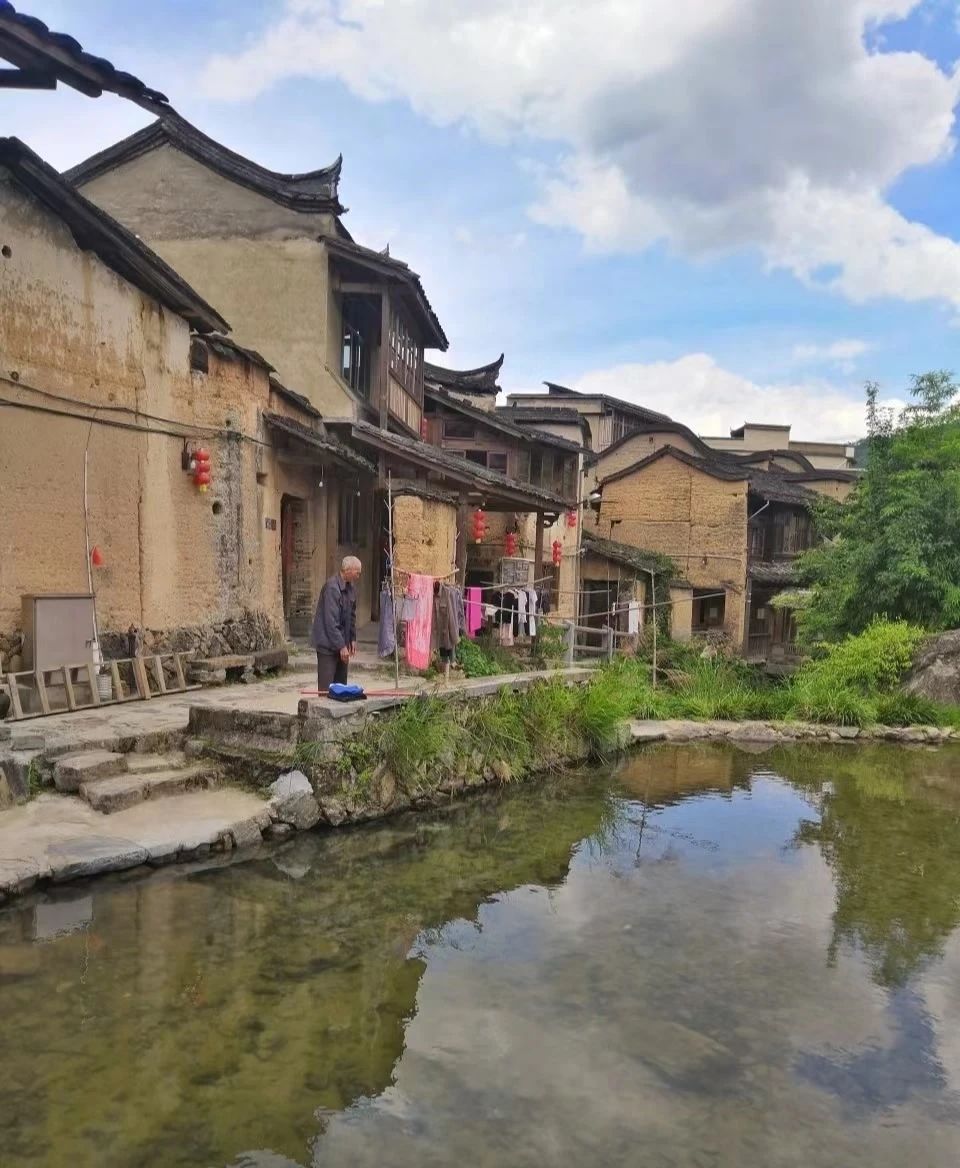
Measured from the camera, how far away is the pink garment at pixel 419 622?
1143 centimetres

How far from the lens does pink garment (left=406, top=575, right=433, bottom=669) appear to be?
11430 mm

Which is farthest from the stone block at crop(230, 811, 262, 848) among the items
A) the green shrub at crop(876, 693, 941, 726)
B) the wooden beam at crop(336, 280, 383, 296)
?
the green shrub at crop(876, 693, 941, 726)

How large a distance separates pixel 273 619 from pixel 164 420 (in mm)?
3682

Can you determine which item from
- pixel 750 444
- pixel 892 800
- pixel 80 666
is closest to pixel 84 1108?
pixel 80 666

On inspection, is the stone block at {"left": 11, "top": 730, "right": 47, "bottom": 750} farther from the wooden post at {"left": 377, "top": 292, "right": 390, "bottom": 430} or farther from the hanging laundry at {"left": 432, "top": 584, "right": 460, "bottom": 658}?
the wooden post at {"left": 377, "top": 292, "right": 390, "bottom": 430}

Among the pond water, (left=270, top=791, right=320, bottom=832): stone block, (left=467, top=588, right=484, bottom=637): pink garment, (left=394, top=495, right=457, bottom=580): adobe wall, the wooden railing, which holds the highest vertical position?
the wooden railing

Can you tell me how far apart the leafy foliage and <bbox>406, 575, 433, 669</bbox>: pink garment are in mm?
11344

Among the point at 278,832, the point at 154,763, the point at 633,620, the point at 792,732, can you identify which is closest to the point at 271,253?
the point at 154,763

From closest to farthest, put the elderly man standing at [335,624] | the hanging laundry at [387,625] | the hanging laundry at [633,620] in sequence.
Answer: the elderly man standing at [335,624], the hanging laundry at [387,625], the hanging laundry at [633,620]

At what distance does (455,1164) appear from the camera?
12.9 ft

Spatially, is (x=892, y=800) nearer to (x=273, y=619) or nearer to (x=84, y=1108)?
(x=273, y=619)

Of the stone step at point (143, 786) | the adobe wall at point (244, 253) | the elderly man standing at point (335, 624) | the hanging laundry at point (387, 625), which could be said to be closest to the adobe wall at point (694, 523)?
the adobe wall at point (244, 253)

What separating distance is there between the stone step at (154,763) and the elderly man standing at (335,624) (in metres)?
1.68

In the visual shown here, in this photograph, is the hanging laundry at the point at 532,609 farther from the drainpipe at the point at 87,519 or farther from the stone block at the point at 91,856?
the stone block at the point at 91,856
